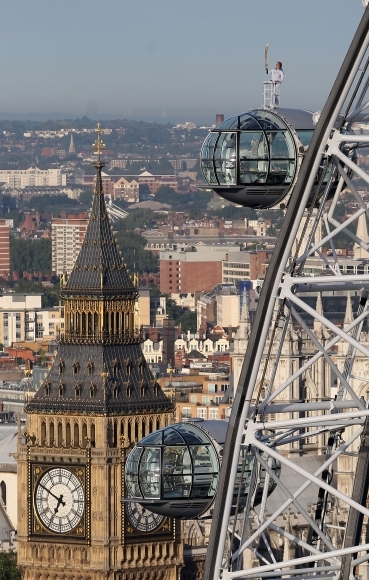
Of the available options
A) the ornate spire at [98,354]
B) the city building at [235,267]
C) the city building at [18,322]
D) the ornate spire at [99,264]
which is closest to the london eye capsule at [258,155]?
the ornate spire at [98,354]

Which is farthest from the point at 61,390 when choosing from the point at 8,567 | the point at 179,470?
the point at 179,470

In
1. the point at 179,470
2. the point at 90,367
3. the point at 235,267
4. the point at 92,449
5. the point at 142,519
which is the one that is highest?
the point at 179,470

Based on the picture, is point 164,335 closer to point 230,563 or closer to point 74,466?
point 74,466

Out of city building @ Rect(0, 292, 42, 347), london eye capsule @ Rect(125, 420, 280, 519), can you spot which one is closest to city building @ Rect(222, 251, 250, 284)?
city building @ Rect(0, 292, 42, 347)

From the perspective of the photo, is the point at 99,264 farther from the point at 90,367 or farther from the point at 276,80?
the point at 276,80

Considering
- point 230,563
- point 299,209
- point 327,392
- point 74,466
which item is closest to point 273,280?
point 299,209

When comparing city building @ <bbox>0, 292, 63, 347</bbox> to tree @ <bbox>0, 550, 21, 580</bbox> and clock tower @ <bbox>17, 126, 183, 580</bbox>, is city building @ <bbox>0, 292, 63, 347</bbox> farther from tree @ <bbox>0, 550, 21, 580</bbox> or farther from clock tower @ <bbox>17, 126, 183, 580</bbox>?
clock tower @ <bbox>17, 126, 183, 580</bbox>

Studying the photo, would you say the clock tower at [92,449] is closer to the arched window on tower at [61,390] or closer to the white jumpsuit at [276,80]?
the arched window on tower at [61,390]
